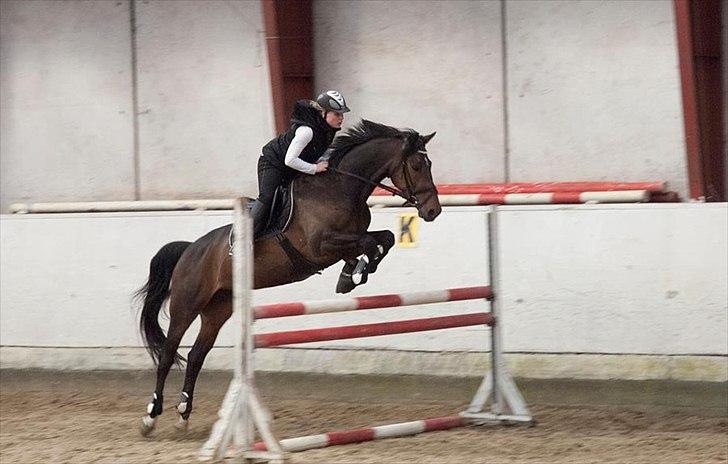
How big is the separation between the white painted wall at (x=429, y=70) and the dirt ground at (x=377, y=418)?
6.69 feet

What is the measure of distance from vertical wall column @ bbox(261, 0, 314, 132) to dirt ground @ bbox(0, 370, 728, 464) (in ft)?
7.33

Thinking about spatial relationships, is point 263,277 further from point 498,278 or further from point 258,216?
point 498,278

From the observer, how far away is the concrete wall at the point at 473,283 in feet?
26.0

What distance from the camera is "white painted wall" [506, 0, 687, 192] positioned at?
897cm

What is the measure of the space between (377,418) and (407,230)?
4.60ft

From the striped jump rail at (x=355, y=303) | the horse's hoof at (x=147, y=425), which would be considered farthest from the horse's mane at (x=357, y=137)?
the horse's hoof at (x=147, y=425)

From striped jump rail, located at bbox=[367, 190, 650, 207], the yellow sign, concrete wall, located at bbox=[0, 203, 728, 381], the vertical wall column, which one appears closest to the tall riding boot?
the yellow sign

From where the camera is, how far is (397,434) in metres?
6.81

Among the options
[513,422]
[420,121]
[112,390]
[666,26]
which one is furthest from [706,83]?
[112,390]

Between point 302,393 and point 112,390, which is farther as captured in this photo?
point 112,390

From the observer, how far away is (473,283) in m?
8.66

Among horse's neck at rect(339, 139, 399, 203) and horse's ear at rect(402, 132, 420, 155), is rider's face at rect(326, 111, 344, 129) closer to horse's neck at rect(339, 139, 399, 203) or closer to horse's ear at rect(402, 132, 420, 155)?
horse's neck at rect(339, 139, 399, 203)

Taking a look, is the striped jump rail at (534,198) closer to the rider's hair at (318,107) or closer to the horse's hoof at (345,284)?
the rider's hair at (318,107)

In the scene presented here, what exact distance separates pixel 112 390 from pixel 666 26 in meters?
5.13
